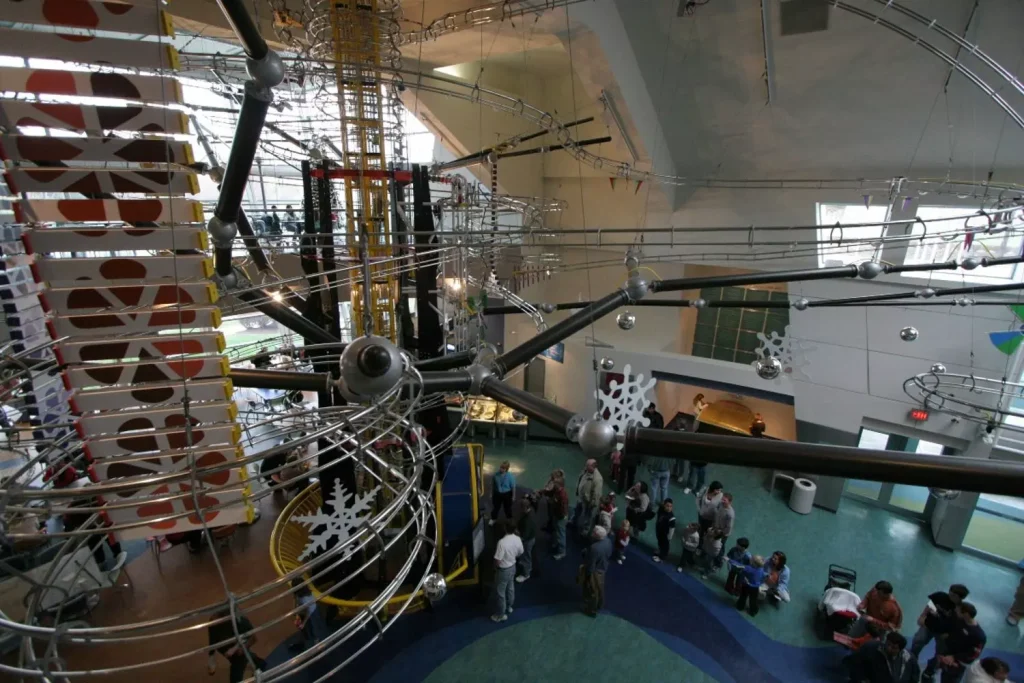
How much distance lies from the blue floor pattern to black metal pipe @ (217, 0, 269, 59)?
557 centimetres

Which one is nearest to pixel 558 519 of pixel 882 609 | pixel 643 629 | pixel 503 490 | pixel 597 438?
pixel 503 490

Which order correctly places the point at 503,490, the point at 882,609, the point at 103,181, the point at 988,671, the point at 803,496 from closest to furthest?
the point at 103,181, the point at 988,671, the point at 882,609, the point at 503,490, the point at 803,496

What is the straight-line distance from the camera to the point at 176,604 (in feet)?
18.8

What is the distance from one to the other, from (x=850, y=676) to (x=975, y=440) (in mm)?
4067

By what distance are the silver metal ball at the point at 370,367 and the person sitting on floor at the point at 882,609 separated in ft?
20.2

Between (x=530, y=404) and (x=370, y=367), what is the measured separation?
74 cm

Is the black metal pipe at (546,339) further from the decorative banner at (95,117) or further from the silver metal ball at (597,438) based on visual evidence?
the decorative banner at (95,117)

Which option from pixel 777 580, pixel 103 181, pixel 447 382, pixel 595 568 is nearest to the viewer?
pixel 103 181

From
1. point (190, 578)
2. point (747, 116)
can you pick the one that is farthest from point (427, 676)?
point (747, 116)

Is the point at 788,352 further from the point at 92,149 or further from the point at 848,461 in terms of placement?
the point at 92,149

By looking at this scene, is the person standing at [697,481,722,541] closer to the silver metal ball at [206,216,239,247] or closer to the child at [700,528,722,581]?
the child at [700,528,722,581]

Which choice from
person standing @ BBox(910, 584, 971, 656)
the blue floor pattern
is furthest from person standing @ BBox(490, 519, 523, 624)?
person standing @ BBox(910, 584, 971, 656)

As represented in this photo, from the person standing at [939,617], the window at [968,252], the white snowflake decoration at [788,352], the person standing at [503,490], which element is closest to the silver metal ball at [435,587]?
the person standing at [503,490]

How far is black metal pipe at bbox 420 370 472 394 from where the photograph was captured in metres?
2.10
